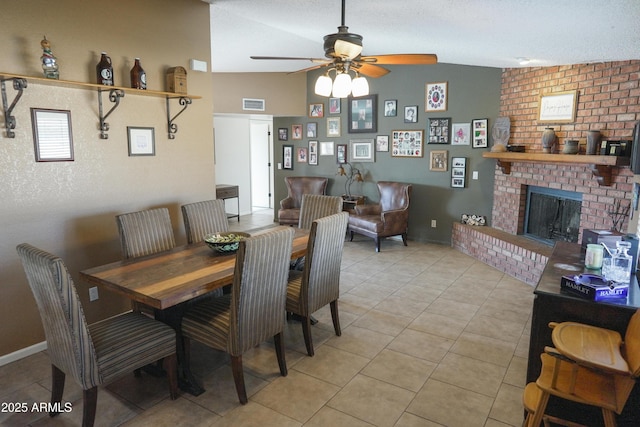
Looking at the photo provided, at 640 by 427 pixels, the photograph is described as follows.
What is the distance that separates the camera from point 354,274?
4848 mm

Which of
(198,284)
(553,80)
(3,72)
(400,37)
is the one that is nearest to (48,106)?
(3,72)

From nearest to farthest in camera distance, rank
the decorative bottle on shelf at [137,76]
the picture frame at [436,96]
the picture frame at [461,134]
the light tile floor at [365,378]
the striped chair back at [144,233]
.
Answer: the light tile floor at [365,378]
the striped chair back at [144,233]
the decorative bottle on shelf at [137,76]
the picture frame at [461,134]
the picture frame at [436,96]

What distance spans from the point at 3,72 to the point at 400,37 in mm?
3255

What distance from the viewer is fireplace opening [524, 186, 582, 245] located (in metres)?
4.54

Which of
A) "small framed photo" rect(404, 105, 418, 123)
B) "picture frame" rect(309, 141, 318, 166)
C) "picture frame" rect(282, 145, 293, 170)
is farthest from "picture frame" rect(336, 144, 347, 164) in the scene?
"small framed photo" rect(404, 105, 418, 123)

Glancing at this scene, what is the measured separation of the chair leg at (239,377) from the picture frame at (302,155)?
18.0 ft

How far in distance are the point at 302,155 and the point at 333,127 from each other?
833 millimetres

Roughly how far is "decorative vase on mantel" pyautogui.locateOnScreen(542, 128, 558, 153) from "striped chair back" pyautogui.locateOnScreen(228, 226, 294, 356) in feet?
11.4

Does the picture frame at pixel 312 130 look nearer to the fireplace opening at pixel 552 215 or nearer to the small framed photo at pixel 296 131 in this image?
the small framed photo at pixel 296 131

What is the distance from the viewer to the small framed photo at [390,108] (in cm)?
634

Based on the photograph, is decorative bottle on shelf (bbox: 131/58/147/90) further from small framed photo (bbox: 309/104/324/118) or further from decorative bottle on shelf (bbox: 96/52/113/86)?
small framed photo (bbox: 309/104/324/118)

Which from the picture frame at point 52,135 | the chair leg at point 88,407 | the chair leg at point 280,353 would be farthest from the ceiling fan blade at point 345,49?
the chair leg at point 88,407

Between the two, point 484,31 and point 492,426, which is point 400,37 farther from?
point 492,426

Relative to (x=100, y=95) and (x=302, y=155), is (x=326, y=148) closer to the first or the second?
(x=302, y=155)
